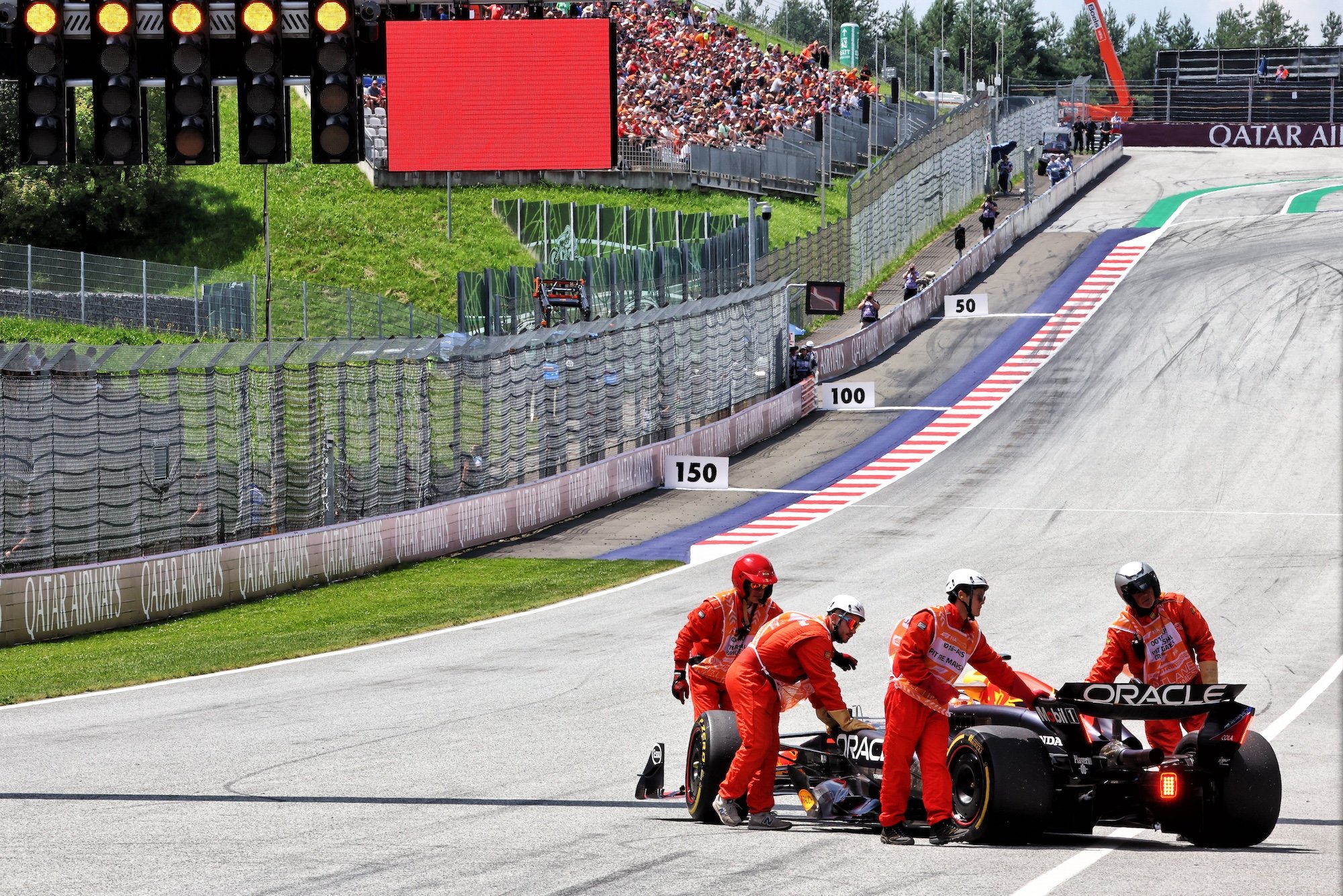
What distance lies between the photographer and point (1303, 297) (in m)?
49.9

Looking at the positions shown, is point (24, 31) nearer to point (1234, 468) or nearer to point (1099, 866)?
point (1099, 866)

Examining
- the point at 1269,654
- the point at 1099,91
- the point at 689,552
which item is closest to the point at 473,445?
the point at 689,552

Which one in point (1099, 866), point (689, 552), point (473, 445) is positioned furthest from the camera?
point (473, 445)

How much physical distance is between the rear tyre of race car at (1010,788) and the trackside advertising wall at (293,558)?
14518mm

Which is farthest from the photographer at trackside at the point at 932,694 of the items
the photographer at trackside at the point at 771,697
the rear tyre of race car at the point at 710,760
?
the rear tyre of race car at the point at 710,760

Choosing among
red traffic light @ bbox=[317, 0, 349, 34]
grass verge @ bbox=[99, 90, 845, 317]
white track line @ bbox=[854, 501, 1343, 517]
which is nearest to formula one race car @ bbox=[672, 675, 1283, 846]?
red traffic light @ bbox=[317, 0, 349, 34]

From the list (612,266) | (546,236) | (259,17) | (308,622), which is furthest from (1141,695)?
(546,236)

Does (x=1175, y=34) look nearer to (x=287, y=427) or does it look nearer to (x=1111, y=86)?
(x=1111, y=86)

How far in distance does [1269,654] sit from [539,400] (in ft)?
50.3

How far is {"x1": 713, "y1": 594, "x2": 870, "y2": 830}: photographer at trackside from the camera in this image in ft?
36.4

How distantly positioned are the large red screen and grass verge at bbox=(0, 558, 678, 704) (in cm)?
696

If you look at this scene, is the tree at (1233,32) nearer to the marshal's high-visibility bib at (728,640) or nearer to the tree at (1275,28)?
the tree at (1275,28)

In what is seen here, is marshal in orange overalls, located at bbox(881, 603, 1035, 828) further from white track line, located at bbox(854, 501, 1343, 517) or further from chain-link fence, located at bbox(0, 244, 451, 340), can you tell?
chain-link fence, located at bbox(0, 244, 451, 340)

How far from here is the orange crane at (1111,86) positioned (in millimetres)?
91625
